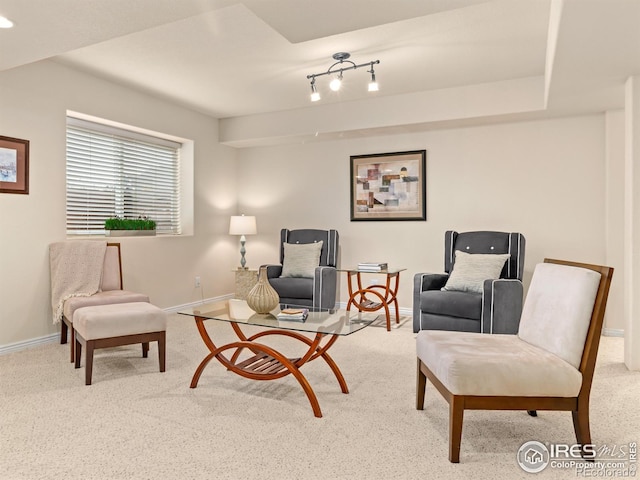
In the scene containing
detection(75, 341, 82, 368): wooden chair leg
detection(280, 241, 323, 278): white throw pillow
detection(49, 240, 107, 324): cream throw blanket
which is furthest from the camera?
detection(280, 241, 323, 278): white throw pillow

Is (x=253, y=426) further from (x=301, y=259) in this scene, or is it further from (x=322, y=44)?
(x=301, y=259)

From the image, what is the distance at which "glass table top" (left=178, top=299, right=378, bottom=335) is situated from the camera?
2.53 m

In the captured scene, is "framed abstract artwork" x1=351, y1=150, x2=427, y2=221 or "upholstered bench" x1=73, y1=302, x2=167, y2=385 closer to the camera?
"upholstered bench" x1=73, y1=302, x2=167, y2=385

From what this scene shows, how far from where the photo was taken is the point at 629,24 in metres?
2.41

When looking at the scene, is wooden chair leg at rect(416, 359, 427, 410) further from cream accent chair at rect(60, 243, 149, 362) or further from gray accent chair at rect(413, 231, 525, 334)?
cream accent chair at rect(60, 243, 149, 362)

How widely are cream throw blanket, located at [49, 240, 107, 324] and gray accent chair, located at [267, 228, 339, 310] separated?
1809 millimetres

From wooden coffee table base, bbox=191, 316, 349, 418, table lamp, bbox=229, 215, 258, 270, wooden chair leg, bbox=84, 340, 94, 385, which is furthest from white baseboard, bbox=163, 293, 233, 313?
wooden coffee table base, bbox=191, 316, 349, 418

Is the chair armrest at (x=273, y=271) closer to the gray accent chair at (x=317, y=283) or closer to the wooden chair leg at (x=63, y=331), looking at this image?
the gray accent chair at (x=317, y=283)

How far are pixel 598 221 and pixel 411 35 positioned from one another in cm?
273

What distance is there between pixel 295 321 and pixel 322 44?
2244mm

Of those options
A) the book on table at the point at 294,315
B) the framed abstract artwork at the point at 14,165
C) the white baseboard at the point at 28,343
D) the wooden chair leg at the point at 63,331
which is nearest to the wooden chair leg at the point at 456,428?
the book on table at the point at 294,315

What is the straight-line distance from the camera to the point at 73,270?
3.88m

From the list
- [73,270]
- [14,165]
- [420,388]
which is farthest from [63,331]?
[420,388]

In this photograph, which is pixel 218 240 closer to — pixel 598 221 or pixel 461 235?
pixel 461 235
